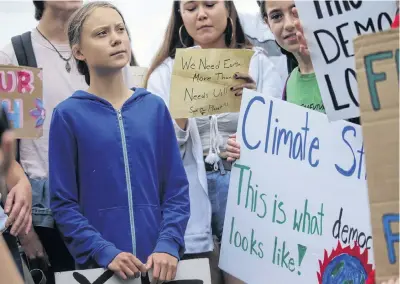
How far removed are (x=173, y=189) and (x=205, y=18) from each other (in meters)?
0.81

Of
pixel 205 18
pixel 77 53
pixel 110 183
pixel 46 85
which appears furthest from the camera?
pixel 205 18

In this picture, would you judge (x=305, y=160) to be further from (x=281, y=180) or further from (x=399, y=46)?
(x=399, y=46)

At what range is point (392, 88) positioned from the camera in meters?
1.92

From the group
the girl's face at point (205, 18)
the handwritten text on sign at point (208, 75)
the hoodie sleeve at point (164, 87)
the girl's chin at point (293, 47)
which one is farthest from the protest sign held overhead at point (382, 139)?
the girl's face at point (205, 18)

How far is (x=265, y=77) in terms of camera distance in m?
3.49

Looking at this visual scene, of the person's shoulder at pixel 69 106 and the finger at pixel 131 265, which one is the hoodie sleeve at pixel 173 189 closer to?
the finger at pixel 131 265

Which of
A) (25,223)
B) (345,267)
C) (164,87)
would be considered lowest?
(345,267)

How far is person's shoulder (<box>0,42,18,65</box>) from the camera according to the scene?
3.43m

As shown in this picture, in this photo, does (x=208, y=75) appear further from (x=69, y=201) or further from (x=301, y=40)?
(x=69, y=201)

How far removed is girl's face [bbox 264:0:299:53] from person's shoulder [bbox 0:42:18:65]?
0.98m

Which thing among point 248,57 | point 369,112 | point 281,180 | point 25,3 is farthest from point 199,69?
point 369,112

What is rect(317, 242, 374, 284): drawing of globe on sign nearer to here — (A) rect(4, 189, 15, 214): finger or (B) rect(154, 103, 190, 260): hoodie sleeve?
(B) rect(154, 103, 190, 260): hoodie sleeve

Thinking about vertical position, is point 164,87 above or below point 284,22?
below

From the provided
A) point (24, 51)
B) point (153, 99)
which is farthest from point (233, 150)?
point (24, 51)
